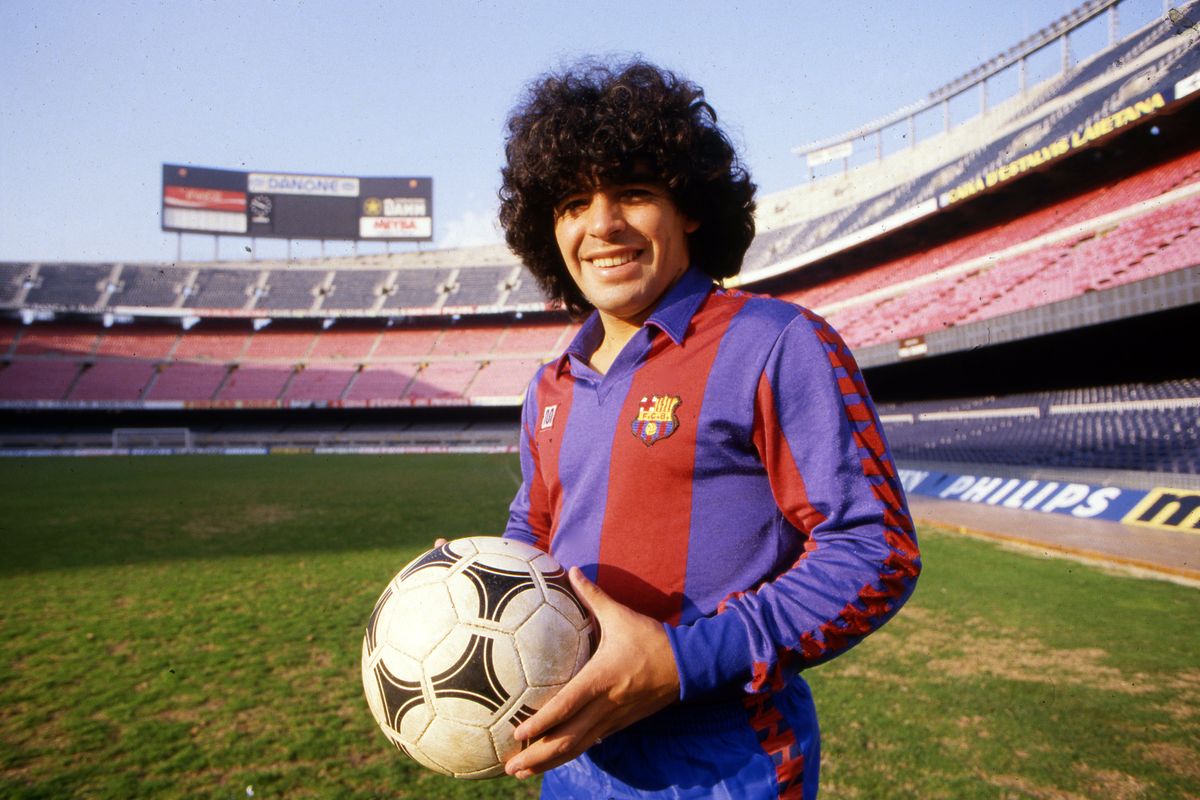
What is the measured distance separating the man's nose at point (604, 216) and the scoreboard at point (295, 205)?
1669 inches

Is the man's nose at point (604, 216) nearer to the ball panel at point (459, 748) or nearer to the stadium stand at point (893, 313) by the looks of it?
the ball panel at point (459, 748)

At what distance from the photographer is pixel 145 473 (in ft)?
58.2

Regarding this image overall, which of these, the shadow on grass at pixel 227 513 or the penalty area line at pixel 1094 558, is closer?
the penalty area line at pixel 1094 558

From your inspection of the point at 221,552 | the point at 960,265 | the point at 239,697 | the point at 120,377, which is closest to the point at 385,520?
the point at 221,552

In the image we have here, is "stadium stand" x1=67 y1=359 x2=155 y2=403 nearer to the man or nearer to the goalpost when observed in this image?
the goalpost

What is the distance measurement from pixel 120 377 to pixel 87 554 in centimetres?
3560

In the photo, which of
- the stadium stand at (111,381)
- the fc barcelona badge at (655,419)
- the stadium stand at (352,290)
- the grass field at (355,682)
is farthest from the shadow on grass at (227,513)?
the stadium stand at (352,290)

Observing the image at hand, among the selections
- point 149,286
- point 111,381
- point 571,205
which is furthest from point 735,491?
point 149,286

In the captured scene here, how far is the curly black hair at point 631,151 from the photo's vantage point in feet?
5.05

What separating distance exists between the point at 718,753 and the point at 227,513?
10.8m

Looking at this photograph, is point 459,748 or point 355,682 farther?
point 355,682

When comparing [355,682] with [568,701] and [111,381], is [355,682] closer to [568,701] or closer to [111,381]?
[568,701]

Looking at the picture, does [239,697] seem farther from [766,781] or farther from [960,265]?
[960,265]

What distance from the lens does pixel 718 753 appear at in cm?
125
